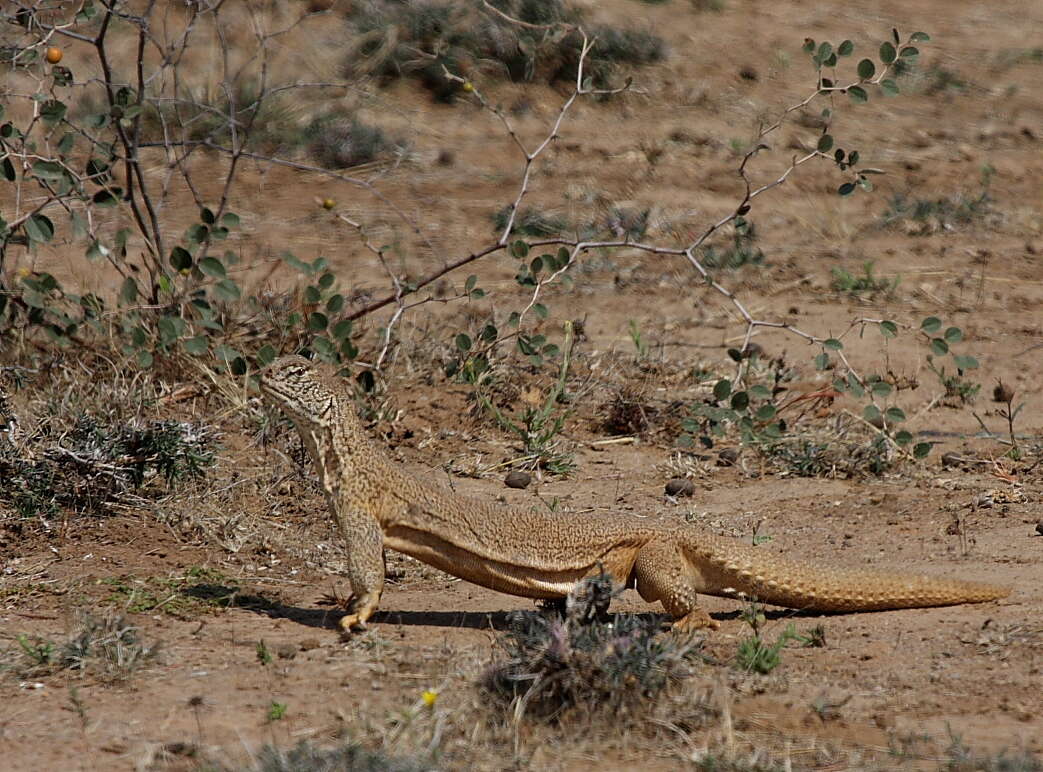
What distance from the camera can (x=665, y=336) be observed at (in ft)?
32.7

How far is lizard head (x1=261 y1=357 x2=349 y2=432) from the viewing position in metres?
5.76

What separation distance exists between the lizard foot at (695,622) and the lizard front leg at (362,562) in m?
1.22

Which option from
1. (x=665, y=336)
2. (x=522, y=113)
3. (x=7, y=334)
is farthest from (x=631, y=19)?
(x=7, y=334)

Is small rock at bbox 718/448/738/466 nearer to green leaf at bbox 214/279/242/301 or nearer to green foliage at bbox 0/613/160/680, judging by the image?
green leaf at bbox 214/279/242/301

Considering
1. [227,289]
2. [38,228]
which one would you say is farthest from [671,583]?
[38,228]

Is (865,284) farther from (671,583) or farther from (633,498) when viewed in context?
(671,583)

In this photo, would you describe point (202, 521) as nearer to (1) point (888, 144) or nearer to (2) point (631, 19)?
(1) point (888, 144)

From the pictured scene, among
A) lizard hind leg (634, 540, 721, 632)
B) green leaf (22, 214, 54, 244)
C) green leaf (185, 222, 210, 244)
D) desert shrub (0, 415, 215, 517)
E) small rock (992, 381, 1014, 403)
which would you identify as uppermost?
green leaf (22, 214, 54, 244)

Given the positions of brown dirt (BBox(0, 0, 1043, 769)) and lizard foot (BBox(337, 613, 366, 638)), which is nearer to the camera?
brown dirt (BBox(0, 0, 1043, 769))

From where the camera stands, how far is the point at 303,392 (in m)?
5.82

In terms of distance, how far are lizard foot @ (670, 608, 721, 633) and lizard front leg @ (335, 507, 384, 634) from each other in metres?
1.22

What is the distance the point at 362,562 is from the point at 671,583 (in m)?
1.27

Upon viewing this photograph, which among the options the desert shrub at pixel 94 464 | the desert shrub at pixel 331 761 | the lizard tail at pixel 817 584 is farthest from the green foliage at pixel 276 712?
the desert shrub at pixel 94 464

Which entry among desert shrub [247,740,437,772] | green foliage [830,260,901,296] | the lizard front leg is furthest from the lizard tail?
green foliage [830,260,901,296]
